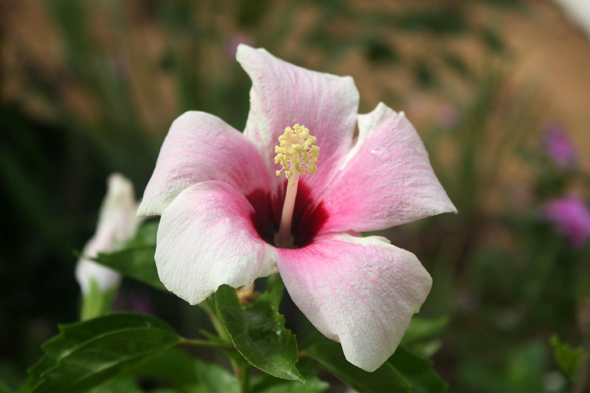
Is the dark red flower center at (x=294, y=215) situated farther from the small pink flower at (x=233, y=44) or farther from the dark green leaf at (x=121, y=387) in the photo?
the small pink flower at (x=233, y=44)

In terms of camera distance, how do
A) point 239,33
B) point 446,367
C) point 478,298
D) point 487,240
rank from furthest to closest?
point 487,240
point 239,33
point 478,298
point 446,367

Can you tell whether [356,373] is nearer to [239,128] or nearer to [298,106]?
[298,106]

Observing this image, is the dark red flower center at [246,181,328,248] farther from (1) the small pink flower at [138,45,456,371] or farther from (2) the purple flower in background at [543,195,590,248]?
(2) the purple flower in background at [543,195,590,248]

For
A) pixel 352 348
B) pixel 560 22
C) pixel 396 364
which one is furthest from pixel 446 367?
pixel 560 22

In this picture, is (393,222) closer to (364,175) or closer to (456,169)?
(364,175)

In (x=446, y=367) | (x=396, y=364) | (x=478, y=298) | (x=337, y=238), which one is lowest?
(x=446, y=367)

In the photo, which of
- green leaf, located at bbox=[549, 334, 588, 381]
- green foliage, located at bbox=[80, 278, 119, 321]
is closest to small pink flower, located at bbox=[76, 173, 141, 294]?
green foliage, located at bbox=[80, 278, 119, 321]

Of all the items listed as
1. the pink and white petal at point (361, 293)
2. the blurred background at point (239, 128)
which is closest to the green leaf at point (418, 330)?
the pink and white petal at point (361, 293)

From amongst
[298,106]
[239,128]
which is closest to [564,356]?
[298,106]
